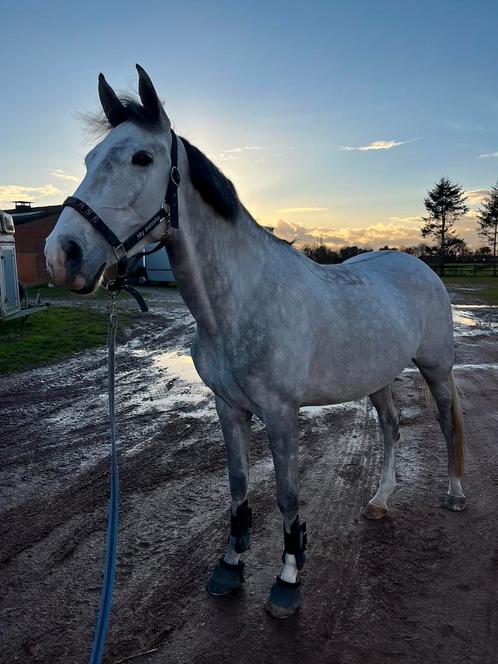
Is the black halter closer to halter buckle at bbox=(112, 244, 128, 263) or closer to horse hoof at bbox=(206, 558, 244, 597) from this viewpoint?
halter buckle at bbox=(112, 244, 128, 263)

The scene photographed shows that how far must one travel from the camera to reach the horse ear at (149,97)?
1.91 m

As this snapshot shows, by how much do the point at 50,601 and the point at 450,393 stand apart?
3.06m

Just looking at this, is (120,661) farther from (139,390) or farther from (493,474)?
(139,390)

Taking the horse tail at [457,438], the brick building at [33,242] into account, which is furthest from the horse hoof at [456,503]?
the brick building at [33,242]

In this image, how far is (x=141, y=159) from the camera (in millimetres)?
1971

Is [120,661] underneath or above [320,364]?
underneath

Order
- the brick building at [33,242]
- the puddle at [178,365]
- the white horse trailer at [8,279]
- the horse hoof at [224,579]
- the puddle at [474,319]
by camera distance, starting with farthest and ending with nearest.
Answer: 1. the brick building at [33,242]
2. the puddle at [474,319]
3. the white horse trailer at [8,279]
4. the puddle at [178,365]
5. the horse hoof at [224,579]

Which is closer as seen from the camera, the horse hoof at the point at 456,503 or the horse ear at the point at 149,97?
the horse ear at the point at 149,97

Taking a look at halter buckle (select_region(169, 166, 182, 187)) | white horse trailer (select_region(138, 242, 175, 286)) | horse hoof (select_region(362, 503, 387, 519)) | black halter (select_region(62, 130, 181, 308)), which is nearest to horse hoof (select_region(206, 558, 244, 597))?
horse hoof (select_region(362, 503, 387, 519))

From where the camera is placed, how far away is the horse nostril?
5.83 feet

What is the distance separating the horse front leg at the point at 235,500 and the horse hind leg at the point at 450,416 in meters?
1.70

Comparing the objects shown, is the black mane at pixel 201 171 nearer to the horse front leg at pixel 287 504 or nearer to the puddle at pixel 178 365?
the horse front leg at pixel 287 504

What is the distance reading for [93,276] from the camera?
6.05 feet

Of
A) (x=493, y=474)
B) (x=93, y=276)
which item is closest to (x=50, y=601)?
(x=93, y=276)
